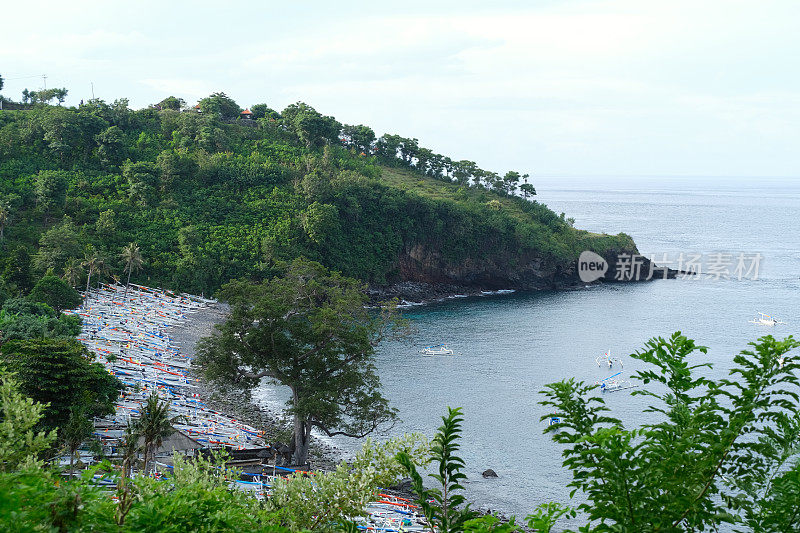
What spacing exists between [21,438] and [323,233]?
51.2 m

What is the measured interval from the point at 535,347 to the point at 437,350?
7.60 m

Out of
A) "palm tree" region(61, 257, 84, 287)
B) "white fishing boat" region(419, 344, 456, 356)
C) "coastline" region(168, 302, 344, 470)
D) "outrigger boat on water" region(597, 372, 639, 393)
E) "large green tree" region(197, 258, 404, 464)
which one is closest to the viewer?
"large green tree" region(197, 258, 404, 464)

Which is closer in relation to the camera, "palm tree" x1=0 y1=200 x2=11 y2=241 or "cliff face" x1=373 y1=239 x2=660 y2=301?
"palm tree" x1=0 y1=200 x2=11 y2=241

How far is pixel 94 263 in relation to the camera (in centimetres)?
4675

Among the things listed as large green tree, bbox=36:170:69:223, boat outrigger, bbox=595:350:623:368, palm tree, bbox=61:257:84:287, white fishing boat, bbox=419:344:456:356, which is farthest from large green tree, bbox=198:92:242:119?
boat outrigger, bbox=595:350:623:368

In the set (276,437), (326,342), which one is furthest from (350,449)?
(326,342)

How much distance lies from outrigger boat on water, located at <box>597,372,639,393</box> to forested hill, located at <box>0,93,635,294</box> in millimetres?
29928

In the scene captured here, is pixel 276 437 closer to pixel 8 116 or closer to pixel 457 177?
pixel 8 116

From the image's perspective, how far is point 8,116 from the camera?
6475cm

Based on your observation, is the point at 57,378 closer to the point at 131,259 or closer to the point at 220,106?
the point at 131,259

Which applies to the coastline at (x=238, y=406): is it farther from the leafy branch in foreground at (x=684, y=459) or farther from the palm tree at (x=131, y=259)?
the leafy branch in foreground at (x=684, y=459)

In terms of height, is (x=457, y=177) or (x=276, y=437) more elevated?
(x=457, y=177)

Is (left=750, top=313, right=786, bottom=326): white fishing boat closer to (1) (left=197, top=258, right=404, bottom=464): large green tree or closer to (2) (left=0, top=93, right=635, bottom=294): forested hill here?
(2) (left=0, top=93, right=635, bottom=294): forested hill

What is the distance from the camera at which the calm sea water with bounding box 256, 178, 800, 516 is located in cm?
3091
